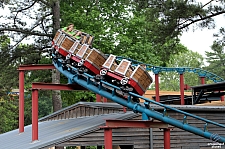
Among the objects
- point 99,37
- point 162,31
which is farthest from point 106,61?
point 99,37

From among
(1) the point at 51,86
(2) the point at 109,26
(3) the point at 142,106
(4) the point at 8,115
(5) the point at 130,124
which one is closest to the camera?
(5) the point at 130,124

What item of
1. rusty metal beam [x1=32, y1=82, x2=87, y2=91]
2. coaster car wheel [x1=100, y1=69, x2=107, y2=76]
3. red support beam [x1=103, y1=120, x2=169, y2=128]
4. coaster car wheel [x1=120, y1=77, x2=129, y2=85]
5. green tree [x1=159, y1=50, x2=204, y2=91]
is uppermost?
green tree [x1=159, y1=50, x2=204, y2=91]

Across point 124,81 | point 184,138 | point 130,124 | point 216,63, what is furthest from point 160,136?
point 216,63

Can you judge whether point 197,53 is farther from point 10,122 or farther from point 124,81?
point 124,81

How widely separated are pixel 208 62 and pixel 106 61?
199ft

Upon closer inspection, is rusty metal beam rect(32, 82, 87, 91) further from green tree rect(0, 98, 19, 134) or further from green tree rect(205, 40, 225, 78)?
green tree rect(205, 40, 225, 78)

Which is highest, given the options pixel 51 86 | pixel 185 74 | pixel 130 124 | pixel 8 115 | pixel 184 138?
pixel 185 74

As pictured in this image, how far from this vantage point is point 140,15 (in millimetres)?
28906

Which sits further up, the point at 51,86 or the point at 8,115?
the point at 51,86

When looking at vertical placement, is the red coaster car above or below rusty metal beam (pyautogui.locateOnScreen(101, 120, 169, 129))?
above

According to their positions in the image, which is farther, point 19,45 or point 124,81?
point 19,45

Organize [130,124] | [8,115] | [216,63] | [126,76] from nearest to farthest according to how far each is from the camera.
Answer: [130,124], [126,76], [8,115], [216,63]

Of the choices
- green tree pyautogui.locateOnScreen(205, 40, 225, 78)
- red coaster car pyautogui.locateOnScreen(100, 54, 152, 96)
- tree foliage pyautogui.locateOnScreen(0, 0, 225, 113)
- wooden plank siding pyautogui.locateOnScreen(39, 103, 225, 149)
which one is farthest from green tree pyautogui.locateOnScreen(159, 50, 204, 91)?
red coaster car pyautogui.locateOnScreen(100, 54, 152, 96)

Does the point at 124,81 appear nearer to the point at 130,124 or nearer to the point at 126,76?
the point at 126,76
